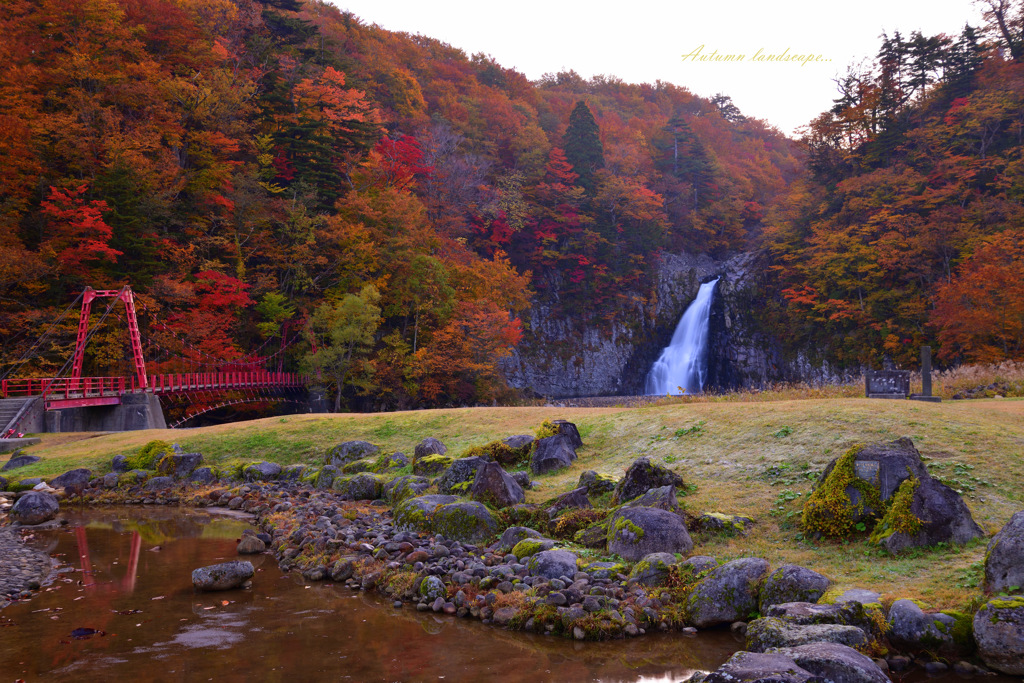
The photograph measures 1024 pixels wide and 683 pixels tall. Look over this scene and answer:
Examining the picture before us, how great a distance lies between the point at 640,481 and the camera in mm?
9742

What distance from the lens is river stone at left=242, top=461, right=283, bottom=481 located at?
16273 mm

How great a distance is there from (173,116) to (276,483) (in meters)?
22.4

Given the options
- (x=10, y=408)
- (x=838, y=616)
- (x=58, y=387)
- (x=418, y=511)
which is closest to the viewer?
(x=838, y=616)

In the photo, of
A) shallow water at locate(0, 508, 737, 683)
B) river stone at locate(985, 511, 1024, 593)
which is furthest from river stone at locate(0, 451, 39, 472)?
river stone at locate(985, 511, 1024, 593)

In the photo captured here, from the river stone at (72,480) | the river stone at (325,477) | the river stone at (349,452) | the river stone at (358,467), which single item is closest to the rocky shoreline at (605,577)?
the river stone at (325,477)

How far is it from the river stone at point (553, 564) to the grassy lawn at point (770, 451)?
71.7 inches

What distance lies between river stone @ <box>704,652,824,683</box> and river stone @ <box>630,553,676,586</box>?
2.67 metres

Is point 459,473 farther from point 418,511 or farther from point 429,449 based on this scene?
point 429,449

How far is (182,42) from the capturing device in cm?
3300

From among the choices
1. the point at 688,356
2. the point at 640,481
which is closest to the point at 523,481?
the point at 640,481

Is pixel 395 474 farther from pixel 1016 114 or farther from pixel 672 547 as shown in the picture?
pixel 1016 114

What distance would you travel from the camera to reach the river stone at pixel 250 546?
10.6m

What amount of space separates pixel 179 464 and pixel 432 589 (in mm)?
12464

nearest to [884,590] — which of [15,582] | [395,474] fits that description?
[395,474]
